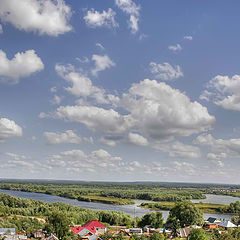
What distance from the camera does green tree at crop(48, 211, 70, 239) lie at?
35.6 metres

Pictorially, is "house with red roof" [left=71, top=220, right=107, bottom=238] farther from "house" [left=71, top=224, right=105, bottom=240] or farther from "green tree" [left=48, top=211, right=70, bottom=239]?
"green tree" [left=48, top=211, right=70, bottom=239]

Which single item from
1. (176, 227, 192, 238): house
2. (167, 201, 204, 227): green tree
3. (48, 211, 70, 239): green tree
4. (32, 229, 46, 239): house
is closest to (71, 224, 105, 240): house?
(48, 211, 70, 239): green tree

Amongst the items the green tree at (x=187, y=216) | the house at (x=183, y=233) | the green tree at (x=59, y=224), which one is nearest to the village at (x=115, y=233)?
the house at (x=183, y=233)

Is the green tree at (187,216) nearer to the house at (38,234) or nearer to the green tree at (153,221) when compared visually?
the green tree at (153,221)

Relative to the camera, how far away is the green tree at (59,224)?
117 feet

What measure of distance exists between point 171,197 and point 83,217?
51.2 m

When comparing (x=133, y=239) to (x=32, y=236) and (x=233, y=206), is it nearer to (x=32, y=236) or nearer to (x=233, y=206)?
(x=32, y=236)

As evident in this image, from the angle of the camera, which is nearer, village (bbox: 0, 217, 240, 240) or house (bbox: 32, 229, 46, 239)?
village (bbox: 0, 217, 240, 240)

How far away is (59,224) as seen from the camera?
3594 centimetres

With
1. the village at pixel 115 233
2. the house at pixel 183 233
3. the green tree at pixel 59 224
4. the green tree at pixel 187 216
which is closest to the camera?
the village at pixel 115 233

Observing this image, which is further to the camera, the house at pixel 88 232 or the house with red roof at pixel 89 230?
the house with red roof at pixel 89 230

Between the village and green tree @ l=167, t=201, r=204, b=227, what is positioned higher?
green tree @ l=167, t=201, r=204, b=227

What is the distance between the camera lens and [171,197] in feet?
326

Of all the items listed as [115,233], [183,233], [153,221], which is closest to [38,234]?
[115,233]
